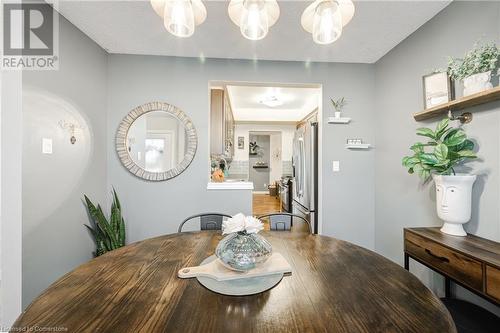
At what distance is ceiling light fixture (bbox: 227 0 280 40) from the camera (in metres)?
1.06

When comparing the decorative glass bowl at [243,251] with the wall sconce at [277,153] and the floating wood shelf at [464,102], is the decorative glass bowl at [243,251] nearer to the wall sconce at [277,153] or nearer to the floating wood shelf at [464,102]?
the floating wood shelf at [464,102]

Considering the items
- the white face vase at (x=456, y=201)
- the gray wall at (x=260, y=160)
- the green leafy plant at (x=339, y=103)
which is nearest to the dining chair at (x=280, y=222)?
the white face vase at (x=456, y=201)

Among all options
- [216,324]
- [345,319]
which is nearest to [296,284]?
[345,319]

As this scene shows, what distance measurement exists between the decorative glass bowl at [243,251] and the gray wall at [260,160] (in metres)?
7.40

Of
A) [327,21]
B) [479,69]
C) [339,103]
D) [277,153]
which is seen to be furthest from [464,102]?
[277,153]

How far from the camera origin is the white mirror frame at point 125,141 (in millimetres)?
2590

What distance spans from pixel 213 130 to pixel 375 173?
84.9 inches

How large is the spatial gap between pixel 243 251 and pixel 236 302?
0.24m

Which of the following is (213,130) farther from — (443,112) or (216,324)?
(216,324)

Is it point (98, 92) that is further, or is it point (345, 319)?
point (98, 92)

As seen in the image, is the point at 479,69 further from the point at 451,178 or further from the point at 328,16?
the point at 328,16

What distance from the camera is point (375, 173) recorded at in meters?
2.75

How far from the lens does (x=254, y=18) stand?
43.2 inches

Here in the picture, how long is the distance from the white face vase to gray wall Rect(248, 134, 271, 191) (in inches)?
277
